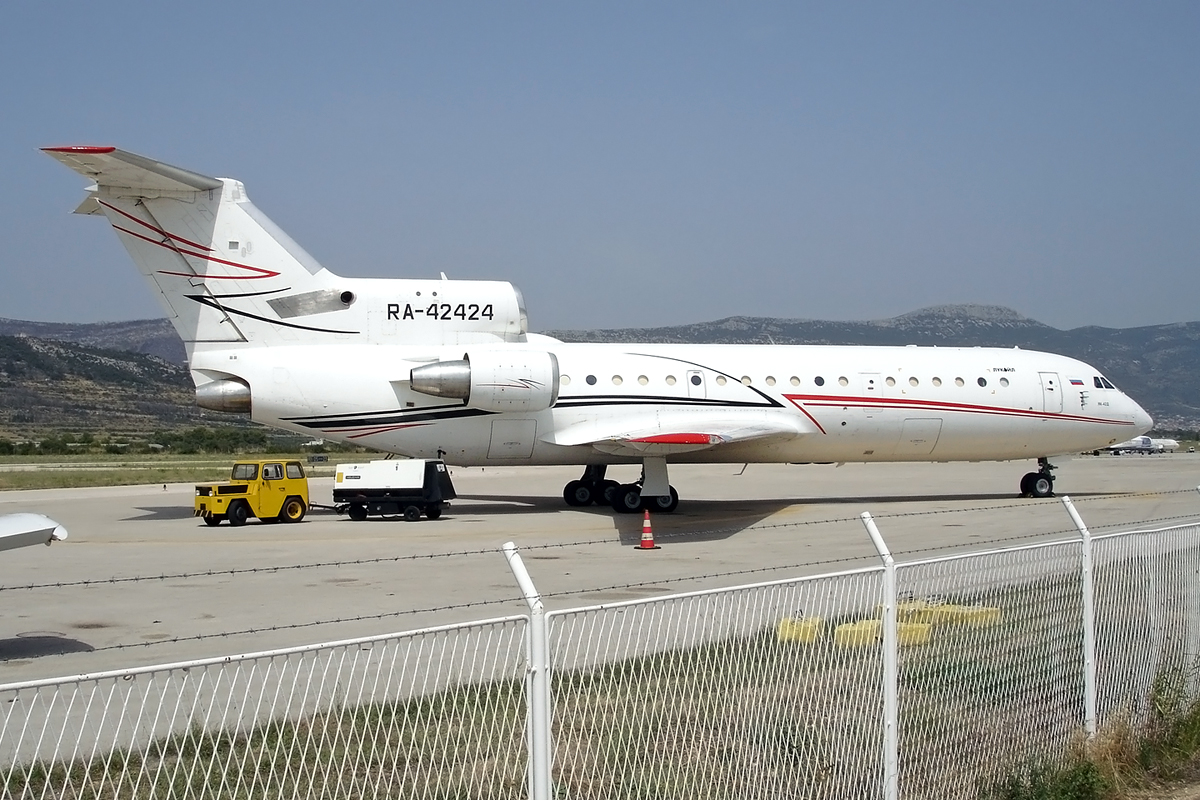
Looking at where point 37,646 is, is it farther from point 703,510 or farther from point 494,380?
point 703,510

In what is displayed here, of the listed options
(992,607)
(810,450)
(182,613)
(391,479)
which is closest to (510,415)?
(391,479)

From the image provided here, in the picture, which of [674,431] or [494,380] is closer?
[494,380]

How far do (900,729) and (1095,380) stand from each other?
23803 millimetres

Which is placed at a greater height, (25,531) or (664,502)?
(25,531)

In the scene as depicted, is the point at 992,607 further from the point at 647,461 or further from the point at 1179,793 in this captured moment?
the point at 647,461

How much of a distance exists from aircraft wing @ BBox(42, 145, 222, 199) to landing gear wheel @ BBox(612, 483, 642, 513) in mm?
10201

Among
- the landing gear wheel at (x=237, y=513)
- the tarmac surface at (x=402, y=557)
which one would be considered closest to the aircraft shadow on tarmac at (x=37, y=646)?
the tarmac surface at (x=402, y=557)

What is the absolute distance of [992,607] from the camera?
7145mm

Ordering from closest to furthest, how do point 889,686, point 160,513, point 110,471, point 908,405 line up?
point 889,686
point 160,513
point 908,405
point 110,471

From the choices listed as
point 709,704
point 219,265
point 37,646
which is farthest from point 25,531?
point 219,265

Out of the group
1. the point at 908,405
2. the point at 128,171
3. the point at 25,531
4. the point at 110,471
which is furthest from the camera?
the point at 110,471

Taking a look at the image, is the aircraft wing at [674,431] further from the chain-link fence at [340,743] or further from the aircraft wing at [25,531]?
the chain-link fence at [340,743]

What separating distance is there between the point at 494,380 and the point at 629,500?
3981 millimetres

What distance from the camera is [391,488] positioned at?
2216 centimetres
